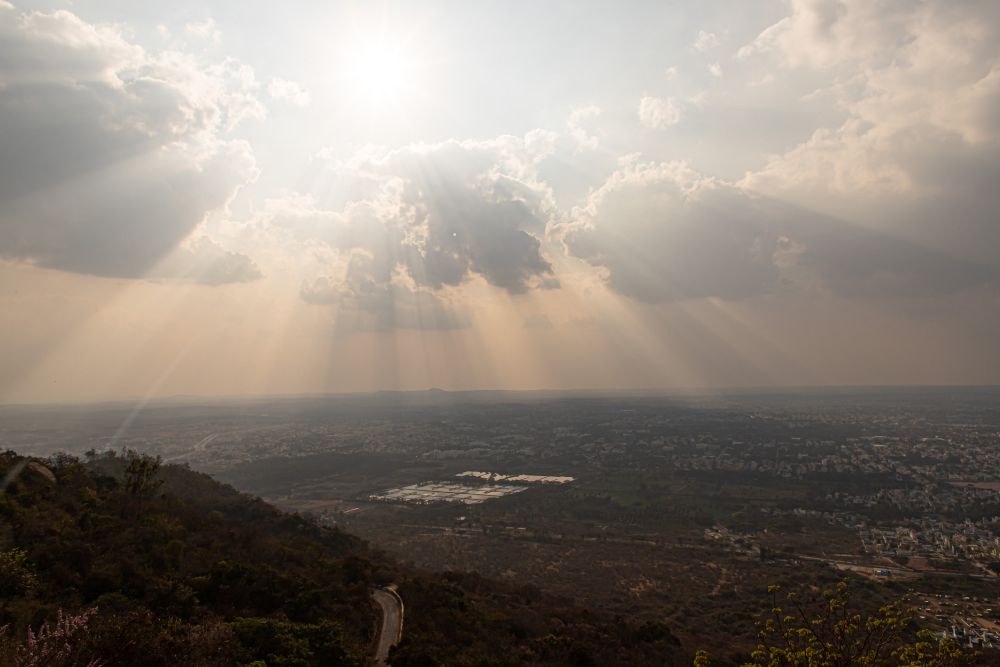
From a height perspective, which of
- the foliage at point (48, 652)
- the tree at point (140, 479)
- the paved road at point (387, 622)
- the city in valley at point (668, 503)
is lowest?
the city in valley at point (668, 503)

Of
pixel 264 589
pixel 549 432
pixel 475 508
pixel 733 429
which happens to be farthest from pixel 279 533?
pixel 733 429

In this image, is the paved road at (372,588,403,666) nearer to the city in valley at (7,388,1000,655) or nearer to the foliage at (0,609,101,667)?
the foliage at (0,609,101,667)

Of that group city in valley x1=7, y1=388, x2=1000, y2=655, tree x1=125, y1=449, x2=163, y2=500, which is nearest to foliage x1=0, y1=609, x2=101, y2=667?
tree x1=125, y1=449, x2=163, y2=500

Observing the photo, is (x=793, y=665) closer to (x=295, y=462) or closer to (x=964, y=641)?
(x=964, y=641)

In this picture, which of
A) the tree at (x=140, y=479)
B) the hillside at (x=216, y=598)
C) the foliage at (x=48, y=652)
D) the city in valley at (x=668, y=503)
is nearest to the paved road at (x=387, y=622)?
the hillside at (x=216, y=598)

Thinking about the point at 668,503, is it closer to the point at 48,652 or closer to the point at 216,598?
the point at 216,598

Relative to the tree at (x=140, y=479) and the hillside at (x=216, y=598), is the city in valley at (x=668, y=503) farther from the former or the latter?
the tree at (x=140, y=479)

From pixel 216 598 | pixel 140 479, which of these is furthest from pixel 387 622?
pixel 140 479

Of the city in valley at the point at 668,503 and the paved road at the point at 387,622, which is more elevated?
the paved road at the point at 387,622
